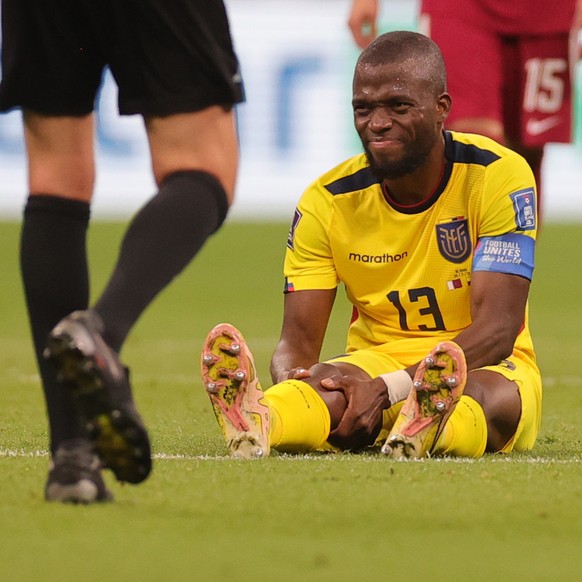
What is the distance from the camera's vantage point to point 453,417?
11.6 ft

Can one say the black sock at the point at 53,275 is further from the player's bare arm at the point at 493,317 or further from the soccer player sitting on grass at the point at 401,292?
the player's bare arm at the point at 493,317

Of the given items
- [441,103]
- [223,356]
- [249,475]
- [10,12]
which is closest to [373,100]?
[441,103]

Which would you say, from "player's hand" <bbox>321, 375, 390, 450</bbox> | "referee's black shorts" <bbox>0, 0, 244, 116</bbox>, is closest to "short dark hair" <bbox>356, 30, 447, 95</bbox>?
"player's hand" <bbox>321, 375, 390, 450</bbox>

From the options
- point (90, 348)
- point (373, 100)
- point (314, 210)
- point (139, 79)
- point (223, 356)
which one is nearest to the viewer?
point (90, 348)

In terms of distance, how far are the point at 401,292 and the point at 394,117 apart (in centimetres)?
47

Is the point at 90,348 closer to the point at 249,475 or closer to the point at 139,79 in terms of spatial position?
Answer: the point at 139,79

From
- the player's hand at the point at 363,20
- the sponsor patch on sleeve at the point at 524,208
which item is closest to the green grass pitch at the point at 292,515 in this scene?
the sponsor patch on sleeve at the point at 524,208

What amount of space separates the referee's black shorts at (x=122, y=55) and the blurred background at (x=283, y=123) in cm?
Answer: 1135

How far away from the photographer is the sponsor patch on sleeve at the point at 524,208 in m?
3.83

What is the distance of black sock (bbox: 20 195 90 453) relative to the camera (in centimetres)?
263

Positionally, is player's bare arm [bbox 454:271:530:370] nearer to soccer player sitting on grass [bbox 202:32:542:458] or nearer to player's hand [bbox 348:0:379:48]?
soccer player sitting on grass [bbox 202:32:542:458]

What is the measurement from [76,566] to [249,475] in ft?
3.02

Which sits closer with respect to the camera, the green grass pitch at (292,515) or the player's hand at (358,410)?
the green grass pitch at (292,515)

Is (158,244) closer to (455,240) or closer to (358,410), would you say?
(358,410)
